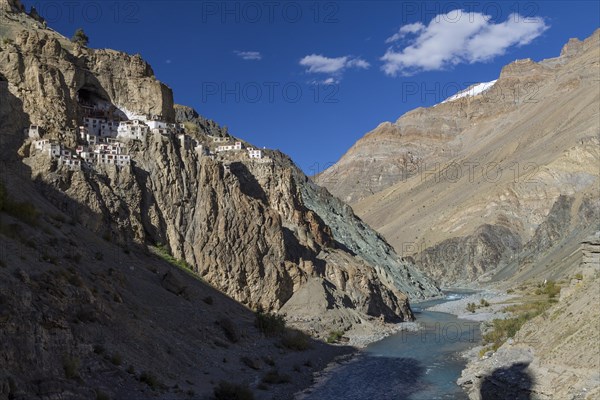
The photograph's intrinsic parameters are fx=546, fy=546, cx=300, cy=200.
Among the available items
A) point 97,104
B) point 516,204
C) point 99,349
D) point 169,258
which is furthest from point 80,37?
point 516,204

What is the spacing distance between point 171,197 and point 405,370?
879 inches

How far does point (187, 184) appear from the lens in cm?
4522

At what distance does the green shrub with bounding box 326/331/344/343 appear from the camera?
133 ft

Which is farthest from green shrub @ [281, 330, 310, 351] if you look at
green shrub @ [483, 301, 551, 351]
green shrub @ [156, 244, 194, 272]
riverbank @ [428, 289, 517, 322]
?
riverbank @ [428, 289, 517, 322]

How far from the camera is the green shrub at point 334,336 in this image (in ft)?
133

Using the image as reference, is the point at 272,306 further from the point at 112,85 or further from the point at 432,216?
the point at 432,216

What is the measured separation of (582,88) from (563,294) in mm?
153641

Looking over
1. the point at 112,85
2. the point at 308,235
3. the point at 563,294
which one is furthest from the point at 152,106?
the point at 563,294

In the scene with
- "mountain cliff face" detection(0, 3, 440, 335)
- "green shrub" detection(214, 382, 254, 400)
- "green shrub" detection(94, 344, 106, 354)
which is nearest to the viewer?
"green shrub" detection(94, 344, 106, 354)

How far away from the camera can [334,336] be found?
41.2 meters

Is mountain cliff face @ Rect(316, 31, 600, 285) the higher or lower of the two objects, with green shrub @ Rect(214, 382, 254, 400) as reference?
higher

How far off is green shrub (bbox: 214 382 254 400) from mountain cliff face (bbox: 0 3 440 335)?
15924 mm

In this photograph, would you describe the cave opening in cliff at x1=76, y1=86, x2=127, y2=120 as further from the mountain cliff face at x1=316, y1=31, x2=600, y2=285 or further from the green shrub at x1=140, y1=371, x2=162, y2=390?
the mountain cliff face at x1=316, y1=31, x2=600, y2=285

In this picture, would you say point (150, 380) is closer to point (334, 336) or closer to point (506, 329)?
point (334, 336)
